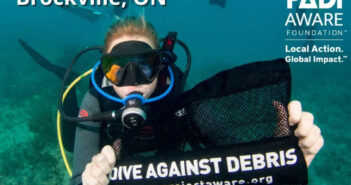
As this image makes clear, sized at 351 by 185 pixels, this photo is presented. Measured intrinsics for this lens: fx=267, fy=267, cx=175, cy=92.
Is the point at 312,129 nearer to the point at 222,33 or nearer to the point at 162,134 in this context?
the point at 162,134

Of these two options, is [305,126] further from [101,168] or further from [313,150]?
[101,168]

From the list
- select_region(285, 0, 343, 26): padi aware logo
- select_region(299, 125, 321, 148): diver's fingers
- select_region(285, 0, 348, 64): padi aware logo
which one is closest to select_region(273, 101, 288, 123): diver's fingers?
select_region(299, 125, 321, 148): diver's fingers

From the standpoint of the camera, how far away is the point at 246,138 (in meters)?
1.63

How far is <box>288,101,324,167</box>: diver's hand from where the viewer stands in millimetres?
1507

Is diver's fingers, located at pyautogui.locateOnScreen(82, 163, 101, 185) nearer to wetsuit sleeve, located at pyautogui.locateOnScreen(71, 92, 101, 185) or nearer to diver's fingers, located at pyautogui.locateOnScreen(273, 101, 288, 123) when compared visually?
wetsuit sleeve, located at pyautogui.locateOnScreen(71, 92, 101, 185)

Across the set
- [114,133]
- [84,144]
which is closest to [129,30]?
[114,133]

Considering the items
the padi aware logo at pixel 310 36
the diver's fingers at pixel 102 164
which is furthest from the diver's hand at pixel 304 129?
the padi aware logo at pixel 310 36

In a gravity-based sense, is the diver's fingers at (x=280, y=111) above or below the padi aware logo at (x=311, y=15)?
below

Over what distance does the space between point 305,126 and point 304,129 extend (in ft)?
0.06

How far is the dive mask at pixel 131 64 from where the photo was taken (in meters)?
2.50

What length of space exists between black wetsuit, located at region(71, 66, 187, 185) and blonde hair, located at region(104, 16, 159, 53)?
18.0 inches

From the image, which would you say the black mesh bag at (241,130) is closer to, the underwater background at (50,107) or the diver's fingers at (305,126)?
the diver's fingers at (305,126)

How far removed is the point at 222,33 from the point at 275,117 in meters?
Result: 44.3

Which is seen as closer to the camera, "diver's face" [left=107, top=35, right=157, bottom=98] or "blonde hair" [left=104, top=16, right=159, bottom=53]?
"diver's face" [left=107, top=35, right=157, bottom=98]
